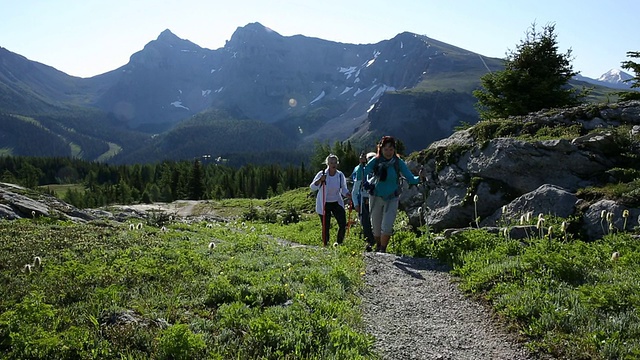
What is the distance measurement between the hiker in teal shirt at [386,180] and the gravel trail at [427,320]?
87.5 inches

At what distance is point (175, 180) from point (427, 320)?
10508 cm

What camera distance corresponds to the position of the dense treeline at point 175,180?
92.8m

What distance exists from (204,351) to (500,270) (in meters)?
6.61

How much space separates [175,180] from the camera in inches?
4149

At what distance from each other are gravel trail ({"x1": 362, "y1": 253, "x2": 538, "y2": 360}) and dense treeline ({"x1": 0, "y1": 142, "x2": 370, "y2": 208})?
6300cm

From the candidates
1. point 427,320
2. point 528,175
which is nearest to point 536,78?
point 528,175

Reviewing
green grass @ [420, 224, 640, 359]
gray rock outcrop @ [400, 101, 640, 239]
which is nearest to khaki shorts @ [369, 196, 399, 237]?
gray rock outcrop @ [400, 101, 640, 239]

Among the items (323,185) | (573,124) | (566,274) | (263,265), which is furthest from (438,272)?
(573,124)

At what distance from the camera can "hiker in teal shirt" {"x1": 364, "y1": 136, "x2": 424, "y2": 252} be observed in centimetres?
1280

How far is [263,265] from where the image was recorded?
10500 millimetres

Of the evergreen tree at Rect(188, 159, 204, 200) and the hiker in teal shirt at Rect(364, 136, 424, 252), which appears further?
the evergreen tree at Rect(188, 159, 204, 200)

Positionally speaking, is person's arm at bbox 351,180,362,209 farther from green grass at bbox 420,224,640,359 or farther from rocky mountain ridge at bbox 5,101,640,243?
green grass at bbox 420,224,640,359

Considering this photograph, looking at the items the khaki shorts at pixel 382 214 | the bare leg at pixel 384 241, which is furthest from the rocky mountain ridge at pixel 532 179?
the bare leg at pixel 384 241

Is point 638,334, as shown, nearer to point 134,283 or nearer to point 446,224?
point 134,283
